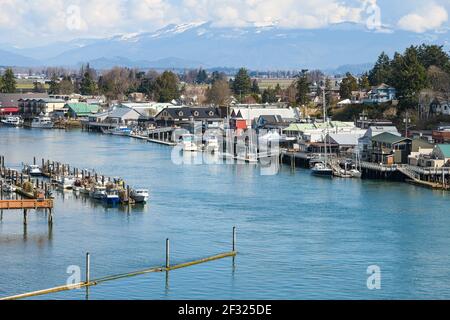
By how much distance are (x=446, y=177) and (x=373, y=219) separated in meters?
5.06

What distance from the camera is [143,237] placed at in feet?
36.4

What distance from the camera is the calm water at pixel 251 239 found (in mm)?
8438

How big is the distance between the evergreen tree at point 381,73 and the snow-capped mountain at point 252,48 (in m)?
68.3

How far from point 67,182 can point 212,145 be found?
8838mm

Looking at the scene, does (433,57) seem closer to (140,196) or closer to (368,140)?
(368,140)

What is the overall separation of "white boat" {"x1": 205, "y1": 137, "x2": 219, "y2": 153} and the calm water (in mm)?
5959

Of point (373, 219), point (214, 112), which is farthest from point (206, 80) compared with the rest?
point (373, 219)

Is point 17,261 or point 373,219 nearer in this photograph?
point 17,261

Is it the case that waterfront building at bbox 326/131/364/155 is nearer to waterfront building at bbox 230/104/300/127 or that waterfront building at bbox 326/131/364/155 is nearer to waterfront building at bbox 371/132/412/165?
waterfront building at bbox 371/132/412/165

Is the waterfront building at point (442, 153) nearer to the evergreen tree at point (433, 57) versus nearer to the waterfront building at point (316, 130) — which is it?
the waterfront building at point (316, 130)

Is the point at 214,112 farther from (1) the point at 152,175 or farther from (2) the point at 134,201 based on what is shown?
(2) the point at 134,201

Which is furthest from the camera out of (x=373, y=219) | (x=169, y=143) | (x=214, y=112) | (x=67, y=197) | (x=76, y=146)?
(x=214, y=112)

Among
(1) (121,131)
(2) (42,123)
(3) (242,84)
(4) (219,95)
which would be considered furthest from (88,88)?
(1) (121,131)

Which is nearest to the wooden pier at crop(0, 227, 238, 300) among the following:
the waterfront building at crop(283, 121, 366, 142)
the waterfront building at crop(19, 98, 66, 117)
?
the waterfront building at crop(283, 121, 366, 142)
